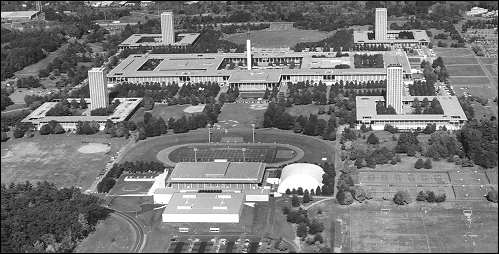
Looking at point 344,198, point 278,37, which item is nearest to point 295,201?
point 344,198

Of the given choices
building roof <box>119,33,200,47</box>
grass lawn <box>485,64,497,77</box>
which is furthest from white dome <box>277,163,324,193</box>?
building roof <box>119,33,200,47</box>

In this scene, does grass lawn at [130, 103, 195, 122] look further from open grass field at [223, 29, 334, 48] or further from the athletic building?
the athletic building

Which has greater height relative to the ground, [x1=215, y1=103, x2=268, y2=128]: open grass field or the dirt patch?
[x1=215, y1=103, x2=268, y2=128]: open grass field

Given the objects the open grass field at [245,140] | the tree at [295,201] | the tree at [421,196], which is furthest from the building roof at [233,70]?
the tree at [421,196]

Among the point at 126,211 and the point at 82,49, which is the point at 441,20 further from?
the point at 126,211

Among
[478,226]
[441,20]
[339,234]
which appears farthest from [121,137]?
[441,20]
